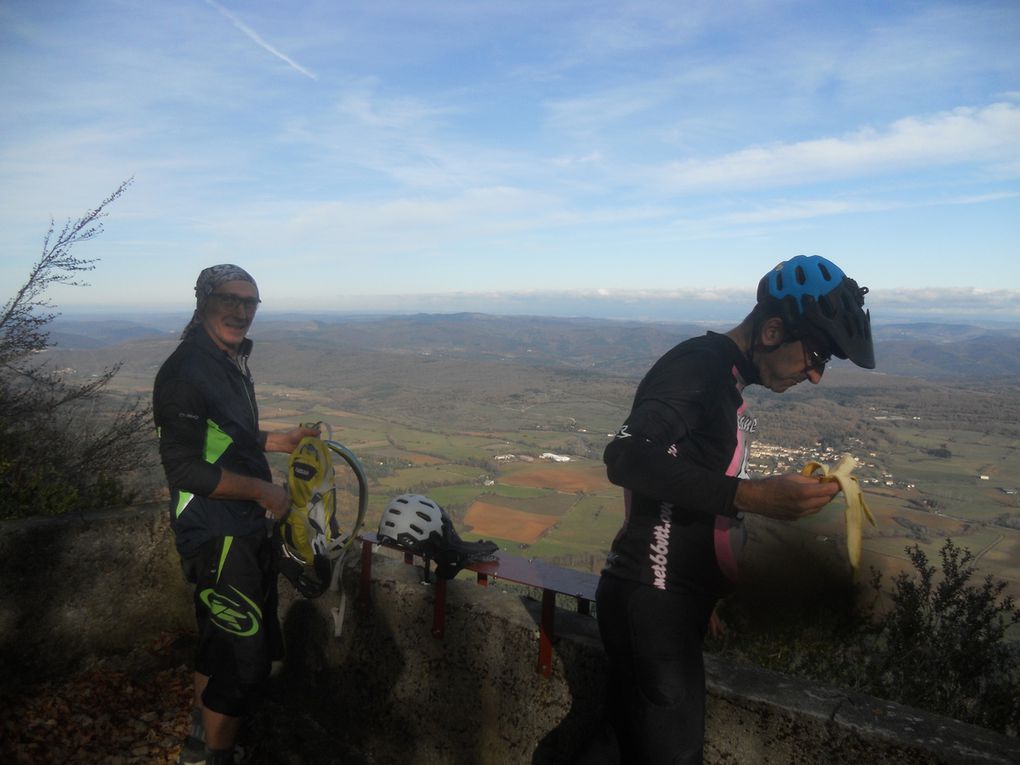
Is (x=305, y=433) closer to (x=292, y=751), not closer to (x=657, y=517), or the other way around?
(x=292, y=751)

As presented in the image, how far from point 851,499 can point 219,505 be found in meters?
2.56

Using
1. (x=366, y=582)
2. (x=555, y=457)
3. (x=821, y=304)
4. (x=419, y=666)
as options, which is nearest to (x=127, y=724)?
(x=366, y=582)

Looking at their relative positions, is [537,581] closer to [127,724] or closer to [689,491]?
[689,491]

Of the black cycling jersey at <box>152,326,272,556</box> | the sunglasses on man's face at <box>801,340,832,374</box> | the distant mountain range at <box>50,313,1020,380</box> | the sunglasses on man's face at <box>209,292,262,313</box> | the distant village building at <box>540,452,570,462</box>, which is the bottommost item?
the distant village building at <box>540,452,570,462</box>

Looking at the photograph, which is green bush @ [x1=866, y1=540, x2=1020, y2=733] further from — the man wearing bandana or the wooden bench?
the man wearing bandana

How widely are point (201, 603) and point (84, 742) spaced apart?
1.20 m

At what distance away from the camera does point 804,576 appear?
A: 202 centimetres

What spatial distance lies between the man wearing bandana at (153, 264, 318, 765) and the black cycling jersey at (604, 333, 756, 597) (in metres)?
1.70

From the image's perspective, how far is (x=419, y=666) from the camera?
3.17 m

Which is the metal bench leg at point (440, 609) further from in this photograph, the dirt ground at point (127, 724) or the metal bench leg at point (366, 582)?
the dirt ground at point (127, 724)

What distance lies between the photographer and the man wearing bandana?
9.15 ft

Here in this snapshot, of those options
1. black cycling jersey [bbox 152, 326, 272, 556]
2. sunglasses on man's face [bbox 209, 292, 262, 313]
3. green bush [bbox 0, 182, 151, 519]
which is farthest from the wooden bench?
green bush [bbox 0, 182, 151, 519]

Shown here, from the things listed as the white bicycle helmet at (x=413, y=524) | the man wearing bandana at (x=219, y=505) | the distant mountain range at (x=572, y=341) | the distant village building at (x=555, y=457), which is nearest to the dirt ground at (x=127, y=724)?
the man wearing bandana at (x=219, y=505)

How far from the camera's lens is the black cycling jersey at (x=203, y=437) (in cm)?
277
